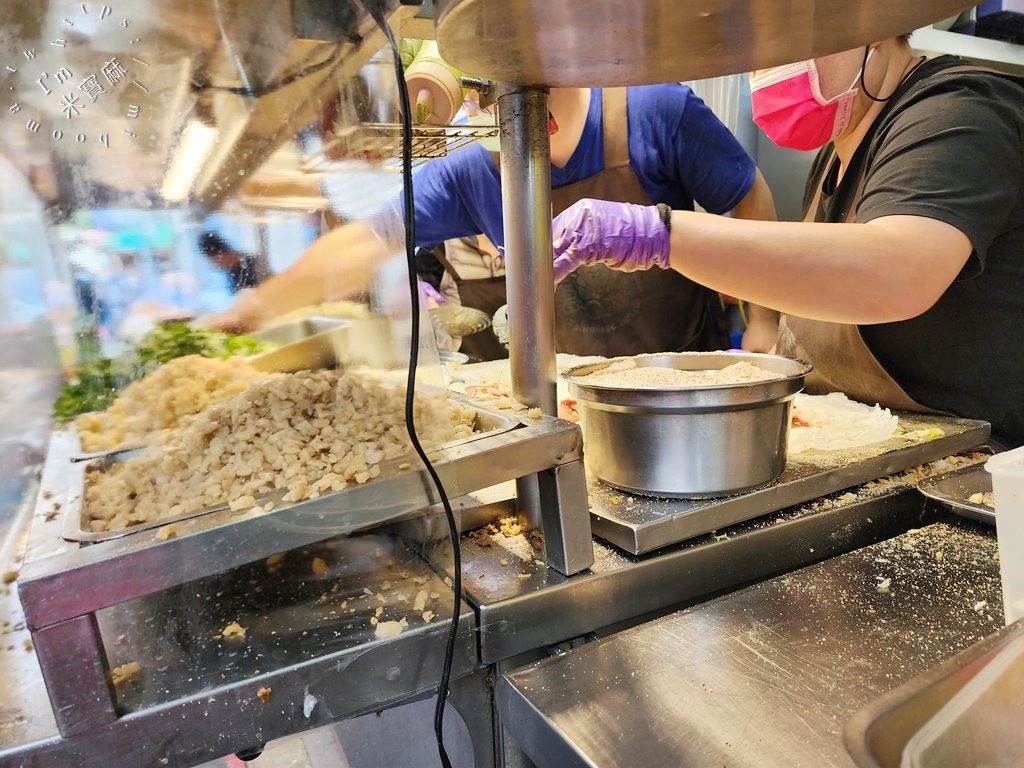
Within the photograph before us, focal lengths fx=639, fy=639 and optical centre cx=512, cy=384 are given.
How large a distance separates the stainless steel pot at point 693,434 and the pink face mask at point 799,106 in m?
0.85

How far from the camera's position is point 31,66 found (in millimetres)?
708

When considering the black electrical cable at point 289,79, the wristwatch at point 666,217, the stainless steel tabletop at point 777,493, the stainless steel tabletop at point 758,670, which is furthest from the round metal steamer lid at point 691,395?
the black electrical cable at point 289,79

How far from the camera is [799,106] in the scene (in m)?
1.59

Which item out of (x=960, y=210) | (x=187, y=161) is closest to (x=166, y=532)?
(x=187, y=161)

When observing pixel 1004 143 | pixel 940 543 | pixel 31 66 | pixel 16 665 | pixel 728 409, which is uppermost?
pixel 31 66

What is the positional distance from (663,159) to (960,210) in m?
1.21

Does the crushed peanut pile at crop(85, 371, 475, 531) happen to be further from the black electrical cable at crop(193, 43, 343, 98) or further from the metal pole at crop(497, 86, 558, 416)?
the black electrical cable at crop(193, 43, 343, 98)

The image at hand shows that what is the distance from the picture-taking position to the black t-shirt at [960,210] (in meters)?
1.20

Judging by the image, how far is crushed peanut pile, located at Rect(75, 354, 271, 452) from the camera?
2.53 ft

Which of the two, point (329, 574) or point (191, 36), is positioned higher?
point (191, 36)

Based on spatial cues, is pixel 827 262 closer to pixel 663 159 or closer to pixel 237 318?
pixel 237 318

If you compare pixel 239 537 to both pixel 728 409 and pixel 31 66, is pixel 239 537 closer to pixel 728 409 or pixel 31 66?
pixel 31 66

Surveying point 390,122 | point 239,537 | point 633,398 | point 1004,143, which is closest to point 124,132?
point 390,122

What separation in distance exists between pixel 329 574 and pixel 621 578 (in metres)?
0.42
